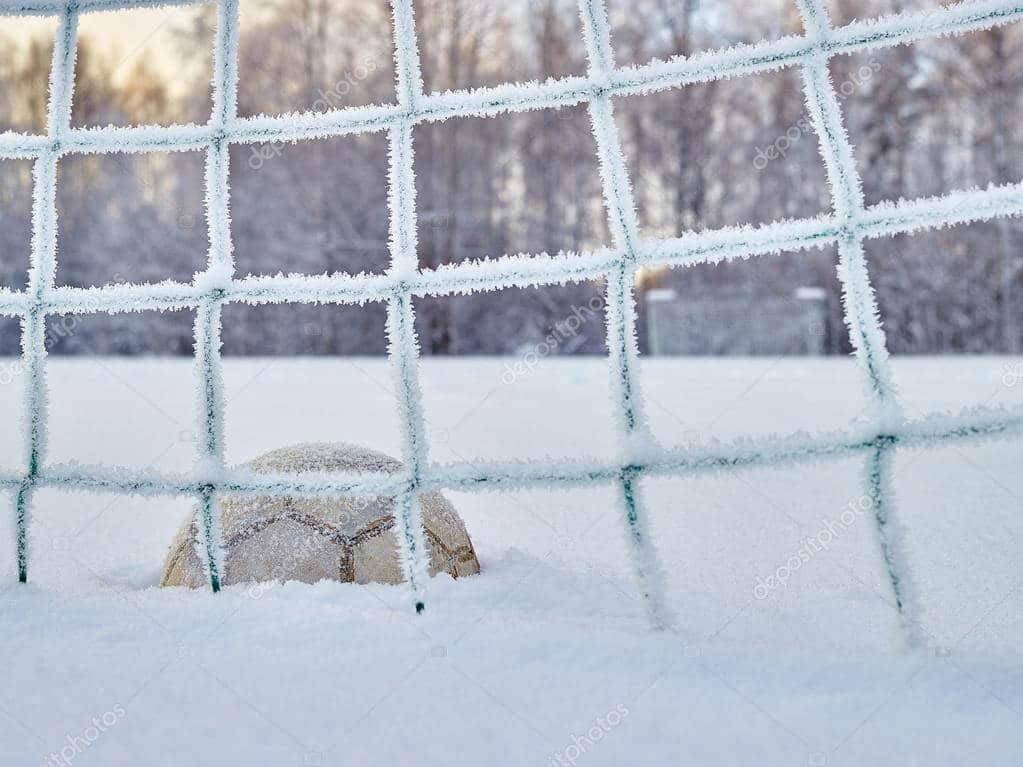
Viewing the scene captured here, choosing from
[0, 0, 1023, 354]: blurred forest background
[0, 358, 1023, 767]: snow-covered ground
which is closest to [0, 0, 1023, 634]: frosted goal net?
[0, 358, 1023, 767]: snow-covered ground

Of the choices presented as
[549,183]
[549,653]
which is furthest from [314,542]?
[549,183]

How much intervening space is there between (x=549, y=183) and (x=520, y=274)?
40.1 ft

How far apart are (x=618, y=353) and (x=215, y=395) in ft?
2.35

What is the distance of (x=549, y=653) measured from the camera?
1.30 metres

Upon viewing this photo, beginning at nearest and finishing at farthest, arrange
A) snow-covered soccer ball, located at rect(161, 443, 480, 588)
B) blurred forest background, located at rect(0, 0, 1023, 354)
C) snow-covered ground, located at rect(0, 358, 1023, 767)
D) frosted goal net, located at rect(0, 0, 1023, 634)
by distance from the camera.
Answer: snow-covered ground, located at rect(0, 358, 1023, 767) < frosted goal net, located at rect(0, 0, 1023, 634) < snow-covered soccer ball, located at rect(161, 443, 480, 588) < blurred forest background, located at rect(0, 0, 1023, 354)

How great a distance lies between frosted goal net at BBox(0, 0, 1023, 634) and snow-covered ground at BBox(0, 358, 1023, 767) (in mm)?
145

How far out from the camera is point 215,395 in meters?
1.59

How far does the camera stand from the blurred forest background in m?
12.0

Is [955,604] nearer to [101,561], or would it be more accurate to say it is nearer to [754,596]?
[754,596]

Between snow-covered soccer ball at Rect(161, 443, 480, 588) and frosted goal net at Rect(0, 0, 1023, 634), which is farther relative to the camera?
snow-covered soccer ball at Rect(161, 443, 480, 588)

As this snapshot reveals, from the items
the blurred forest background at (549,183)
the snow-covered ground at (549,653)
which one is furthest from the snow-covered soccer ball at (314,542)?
the blurred forest background at (549,183)

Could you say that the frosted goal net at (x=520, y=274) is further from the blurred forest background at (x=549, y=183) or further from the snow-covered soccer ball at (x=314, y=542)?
the blurred forest background at (x=549, y=183)

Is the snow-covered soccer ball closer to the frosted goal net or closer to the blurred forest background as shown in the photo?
the frosted goal net

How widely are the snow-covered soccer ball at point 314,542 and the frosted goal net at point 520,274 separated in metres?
0.17
